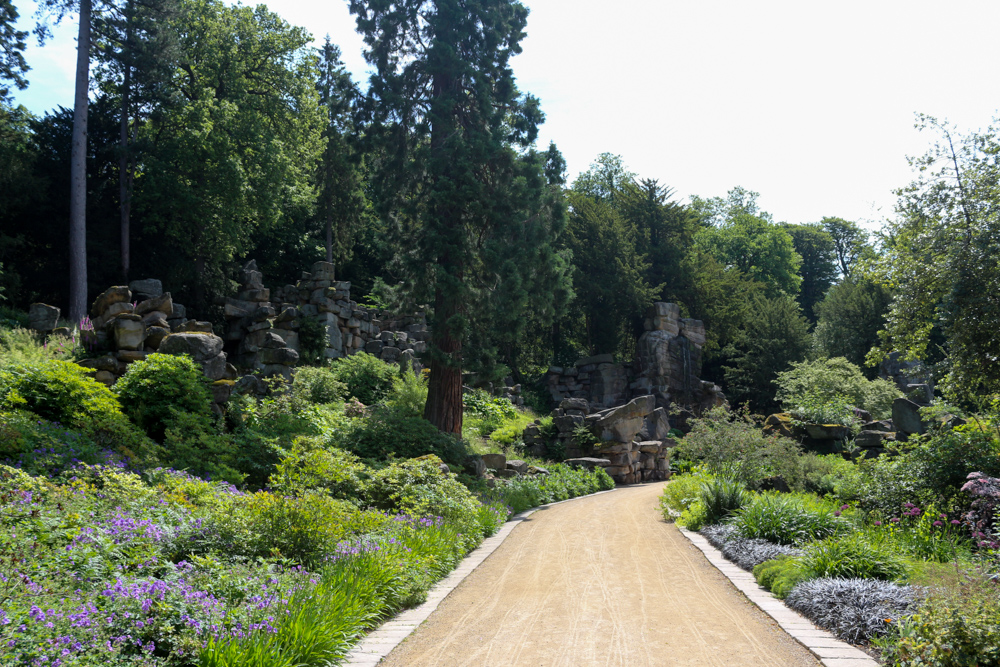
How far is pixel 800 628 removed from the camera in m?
4.48

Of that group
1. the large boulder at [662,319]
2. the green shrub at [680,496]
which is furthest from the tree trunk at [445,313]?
the large boulder at [662,319]

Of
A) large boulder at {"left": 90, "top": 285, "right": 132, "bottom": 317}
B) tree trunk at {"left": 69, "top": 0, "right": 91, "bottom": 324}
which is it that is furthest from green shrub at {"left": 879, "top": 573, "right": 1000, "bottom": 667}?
tree trunk at {"left": 69, "top": 0, "right": 91, "bottom": 324}

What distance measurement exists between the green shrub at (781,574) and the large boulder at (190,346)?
27.2ft

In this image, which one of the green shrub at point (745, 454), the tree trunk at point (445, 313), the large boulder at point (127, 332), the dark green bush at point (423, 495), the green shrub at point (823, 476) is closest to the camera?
the dark green bush at point (423, 495)

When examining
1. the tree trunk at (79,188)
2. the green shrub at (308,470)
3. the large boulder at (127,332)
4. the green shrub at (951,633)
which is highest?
the tree trunk at (79,188)

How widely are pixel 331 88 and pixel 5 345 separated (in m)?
8.44

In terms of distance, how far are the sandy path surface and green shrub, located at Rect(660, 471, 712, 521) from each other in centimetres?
207

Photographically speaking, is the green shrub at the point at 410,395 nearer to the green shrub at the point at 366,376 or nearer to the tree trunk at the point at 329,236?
the green shrub at the point at 366,376

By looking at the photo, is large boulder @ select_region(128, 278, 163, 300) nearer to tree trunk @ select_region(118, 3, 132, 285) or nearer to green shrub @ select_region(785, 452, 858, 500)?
tree trunk @ select_region(118, 3, 132, 285)

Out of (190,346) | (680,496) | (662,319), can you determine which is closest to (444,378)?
(190,346)

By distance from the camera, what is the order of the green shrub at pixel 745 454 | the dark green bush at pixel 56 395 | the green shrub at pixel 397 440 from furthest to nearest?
the green shrub at pixel 397 440
the green shrub at pixel 745 454
the dark green bush at pixel 56 395

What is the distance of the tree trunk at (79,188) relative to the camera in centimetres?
1488

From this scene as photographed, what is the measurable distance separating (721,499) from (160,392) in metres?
7.75

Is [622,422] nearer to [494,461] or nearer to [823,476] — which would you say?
[494,461]
